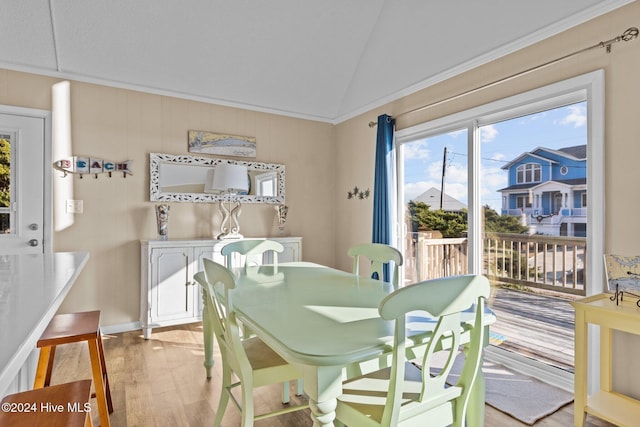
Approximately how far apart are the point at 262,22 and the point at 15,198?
8.63 ft

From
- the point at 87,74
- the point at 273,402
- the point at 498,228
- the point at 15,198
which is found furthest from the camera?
the point at 87,74

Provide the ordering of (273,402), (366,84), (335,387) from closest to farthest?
(335,387) < (273,402) < (366,84)

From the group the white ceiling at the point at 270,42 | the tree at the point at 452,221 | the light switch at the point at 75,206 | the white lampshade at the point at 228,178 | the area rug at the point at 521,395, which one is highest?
the white ceiling at the point at 270,42

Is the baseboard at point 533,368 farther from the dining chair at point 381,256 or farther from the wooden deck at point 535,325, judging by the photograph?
the dining chair at point 381,256

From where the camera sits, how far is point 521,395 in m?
2.24

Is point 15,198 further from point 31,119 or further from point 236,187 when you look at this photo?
point 236,187

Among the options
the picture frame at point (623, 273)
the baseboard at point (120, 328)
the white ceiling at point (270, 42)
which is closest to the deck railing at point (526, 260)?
the picture frame at point (623, 273)

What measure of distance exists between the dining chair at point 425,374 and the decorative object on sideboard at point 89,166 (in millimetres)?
3005

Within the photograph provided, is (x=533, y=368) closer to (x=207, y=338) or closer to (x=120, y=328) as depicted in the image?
(x=207, y=338)

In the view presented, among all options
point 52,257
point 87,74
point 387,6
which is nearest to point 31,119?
point 87,74

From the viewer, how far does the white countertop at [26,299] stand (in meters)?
0.64

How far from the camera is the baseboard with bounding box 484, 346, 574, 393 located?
7.69 feet

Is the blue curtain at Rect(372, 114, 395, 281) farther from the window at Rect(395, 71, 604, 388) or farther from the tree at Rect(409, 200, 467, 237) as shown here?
the tree at Rect(409, 200, 467, 237)

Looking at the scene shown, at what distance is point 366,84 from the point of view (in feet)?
13.0
